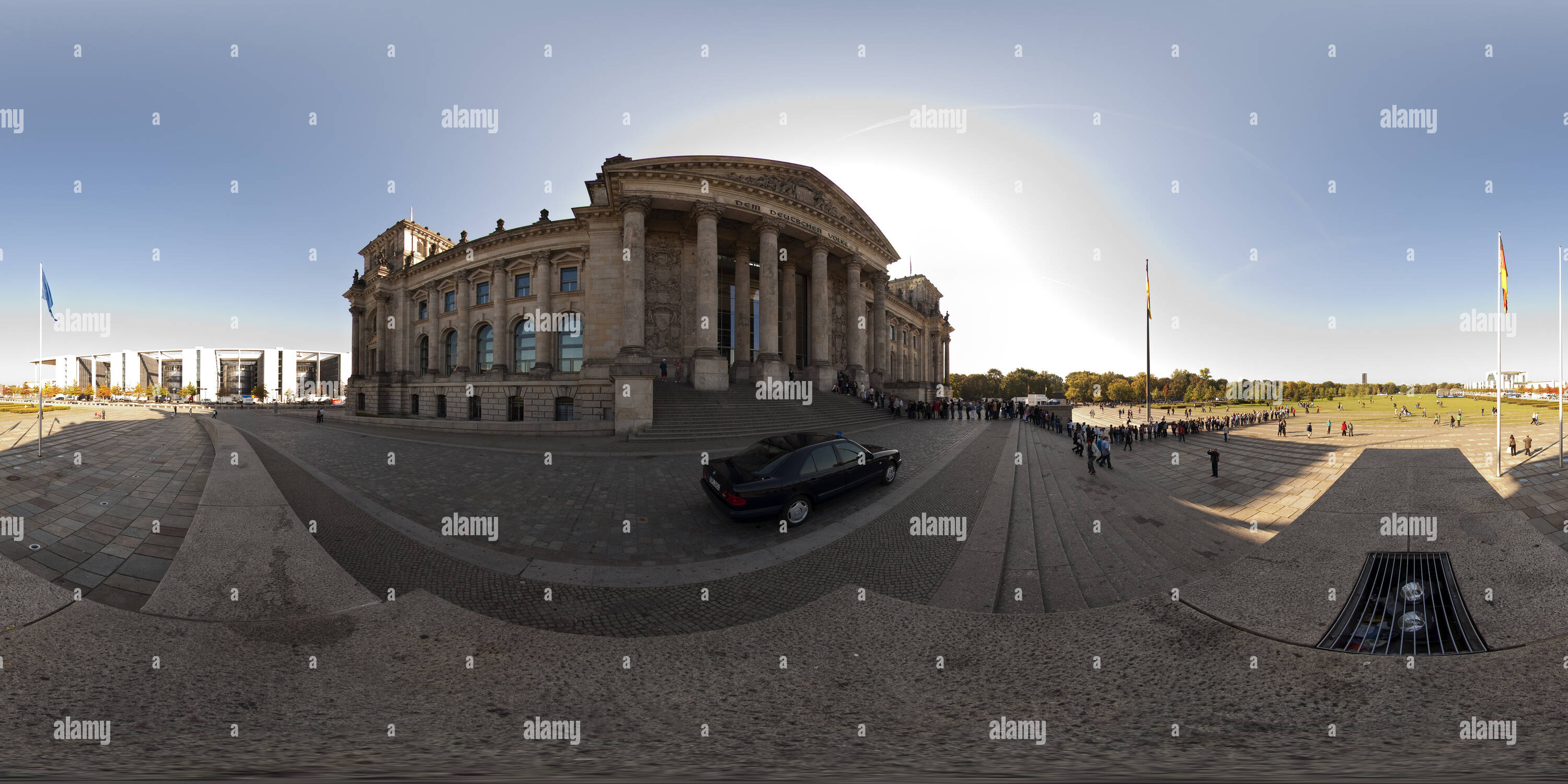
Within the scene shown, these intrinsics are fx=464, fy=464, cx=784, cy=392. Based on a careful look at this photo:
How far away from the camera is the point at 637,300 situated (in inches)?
852

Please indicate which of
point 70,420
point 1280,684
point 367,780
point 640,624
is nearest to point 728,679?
point 640,624

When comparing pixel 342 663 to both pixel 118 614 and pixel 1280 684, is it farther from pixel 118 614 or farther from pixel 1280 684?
pixel 1280 684

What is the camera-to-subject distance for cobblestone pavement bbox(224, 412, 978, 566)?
17.8ft

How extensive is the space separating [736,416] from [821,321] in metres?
11.3

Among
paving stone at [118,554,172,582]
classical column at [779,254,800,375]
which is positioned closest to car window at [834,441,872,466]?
paving stone at [118,554,172,582]

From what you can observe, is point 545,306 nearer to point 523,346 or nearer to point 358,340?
point 523,346

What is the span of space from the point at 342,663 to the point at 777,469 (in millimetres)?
4557

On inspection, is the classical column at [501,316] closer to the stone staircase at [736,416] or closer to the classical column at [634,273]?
the classical column at [634,273]

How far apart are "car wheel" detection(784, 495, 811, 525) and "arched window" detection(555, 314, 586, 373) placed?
23.0 m

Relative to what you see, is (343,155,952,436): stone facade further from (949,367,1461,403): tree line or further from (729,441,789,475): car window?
(949,367,1461,403): tree line

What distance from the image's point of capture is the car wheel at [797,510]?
641 centimetres

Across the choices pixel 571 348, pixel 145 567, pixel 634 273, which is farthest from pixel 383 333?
pixel 145 567

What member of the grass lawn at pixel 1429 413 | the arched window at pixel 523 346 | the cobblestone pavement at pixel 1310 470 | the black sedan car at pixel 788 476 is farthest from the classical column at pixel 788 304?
the grass lawn at pixel 1429 413

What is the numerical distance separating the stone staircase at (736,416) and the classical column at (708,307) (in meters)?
0.96
